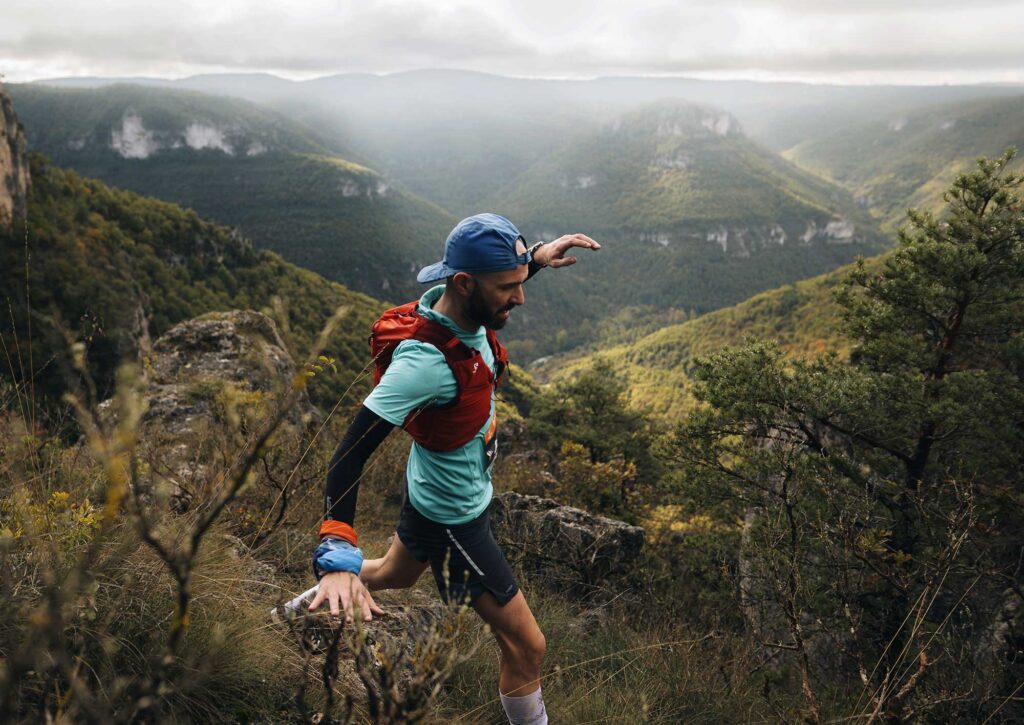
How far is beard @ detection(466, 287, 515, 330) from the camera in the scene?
2096 millimetres

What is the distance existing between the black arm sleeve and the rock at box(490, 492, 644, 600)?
2.67m

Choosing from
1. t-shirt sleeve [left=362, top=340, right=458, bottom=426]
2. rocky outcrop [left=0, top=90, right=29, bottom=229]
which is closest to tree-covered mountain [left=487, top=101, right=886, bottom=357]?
rocky outcrop [left=0, top=90, right=29, bottom=229]

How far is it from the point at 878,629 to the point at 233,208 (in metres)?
133

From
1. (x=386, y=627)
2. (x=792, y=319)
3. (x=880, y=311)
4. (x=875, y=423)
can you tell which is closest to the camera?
(x=386, y=627)

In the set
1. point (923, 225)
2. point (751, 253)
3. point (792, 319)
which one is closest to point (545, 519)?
point (923, 225)

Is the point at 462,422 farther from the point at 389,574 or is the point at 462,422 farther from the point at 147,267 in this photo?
the point at 147,267

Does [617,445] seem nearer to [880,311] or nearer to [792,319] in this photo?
[880,311]

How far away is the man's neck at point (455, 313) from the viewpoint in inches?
83.6

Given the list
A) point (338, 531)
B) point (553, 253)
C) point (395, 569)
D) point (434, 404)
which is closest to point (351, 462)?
point (338, 531)

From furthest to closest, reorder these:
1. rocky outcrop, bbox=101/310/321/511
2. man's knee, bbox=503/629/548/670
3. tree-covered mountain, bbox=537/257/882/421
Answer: tree-covered mountain, bbox=537/257/882/421 → rocky outcrop, bbox=101/310/321/511 → man's knee, bbox=503/629/548/670

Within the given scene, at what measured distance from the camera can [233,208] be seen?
4638 inches

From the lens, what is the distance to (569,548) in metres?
4.83

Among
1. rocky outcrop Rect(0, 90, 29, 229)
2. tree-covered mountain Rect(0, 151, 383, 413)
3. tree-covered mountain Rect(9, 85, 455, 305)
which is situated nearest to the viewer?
tree-covered mountain Rect(0, 151, 383, 413)

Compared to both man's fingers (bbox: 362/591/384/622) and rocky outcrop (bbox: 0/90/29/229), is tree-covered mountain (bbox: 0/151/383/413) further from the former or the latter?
man's fingers (bbox: 362/591/384/622)
